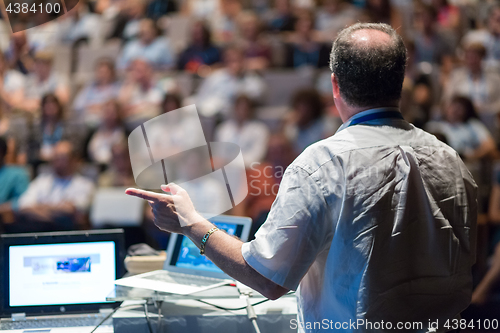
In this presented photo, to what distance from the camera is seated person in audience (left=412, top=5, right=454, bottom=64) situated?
15.2 ft

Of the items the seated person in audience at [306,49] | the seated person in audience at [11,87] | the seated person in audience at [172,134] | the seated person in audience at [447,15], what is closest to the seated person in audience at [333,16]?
the seated person in audience at [306,49]

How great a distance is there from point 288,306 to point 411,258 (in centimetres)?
61

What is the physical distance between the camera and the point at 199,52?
16.8ft

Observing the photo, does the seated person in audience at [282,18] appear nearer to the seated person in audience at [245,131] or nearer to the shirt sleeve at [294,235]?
the seated person in audience at [245,131]

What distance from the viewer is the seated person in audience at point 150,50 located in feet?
17.4

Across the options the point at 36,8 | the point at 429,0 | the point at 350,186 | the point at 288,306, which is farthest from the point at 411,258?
the point at 429,0

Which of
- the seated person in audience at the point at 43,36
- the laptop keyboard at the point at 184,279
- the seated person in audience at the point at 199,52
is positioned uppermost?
the seated person in audience at the point at 43,36

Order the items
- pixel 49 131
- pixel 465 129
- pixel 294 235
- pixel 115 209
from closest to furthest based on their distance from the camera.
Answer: pixel 294 235 → pixel 115 209 → pixel 465 129 → pixel 49 131

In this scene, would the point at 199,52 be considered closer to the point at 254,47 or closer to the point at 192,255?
the point at 254,47

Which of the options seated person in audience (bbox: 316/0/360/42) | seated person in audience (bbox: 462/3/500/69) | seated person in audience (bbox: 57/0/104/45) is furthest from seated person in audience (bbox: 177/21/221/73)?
seated person in audience (bbox: 462/3/500/69)

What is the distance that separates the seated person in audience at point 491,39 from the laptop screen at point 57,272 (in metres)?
3.88

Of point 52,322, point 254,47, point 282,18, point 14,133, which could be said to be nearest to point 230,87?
point 254,47

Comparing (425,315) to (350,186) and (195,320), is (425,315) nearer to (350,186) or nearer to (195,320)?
(350,186)

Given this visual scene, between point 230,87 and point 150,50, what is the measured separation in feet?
3.85
